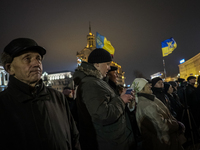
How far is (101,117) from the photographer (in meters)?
2.30

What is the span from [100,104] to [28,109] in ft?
3.65

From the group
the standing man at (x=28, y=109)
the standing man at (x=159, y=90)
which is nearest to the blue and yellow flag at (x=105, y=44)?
the standing man at (x=159, y=90)

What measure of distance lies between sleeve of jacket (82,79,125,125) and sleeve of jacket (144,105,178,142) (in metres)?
1.27

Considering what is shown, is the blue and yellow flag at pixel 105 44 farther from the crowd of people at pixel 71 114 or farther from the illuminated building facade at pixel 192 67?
the illuminated building facade at pixel 192 67

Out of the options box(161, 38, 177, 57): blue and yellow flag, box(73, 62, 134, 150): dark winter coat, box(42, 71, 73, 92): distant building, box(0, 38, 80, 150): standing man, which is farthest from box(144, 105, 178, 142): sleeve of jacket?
box(42, 71, 73, 92): distant building

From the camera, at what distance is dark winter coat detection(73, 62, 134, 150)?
91.3 inches

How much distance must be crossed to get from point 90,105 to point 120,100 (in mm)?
539

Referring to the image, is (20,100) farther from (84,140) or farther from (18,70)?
(84,140)

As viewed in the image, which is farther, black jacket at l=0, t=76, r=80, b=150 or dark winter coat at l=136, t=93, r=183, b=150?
dark winter coat at l=136, t=93, r=183, b=150

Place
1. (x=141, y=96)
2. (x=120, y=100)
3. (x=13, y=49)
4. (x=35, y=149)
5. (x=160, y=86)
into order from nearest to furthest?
(x=35, y=149)
(x=13, y=49)
(x=120, y=100)
(x=141, y=96)
(x=160, y=86)

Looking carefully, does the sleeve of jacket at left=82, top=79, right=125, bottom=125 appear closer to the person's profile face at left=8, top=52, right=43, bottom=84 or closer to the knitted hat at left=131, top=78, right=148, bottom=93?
the person's profile face at left=8, top=52, right=43, bottom=84

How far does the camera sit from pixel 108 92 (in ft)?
8.47

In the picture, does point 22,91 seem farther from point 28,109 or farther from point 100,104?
point 100,104

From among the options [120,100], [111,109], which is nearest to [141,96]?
[120,100]
